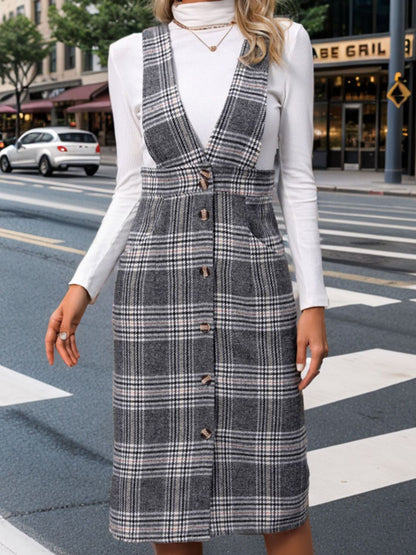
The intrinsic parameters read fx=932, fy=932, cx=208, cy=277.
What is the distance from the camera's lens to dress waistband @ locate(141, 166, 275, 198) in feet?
7.20

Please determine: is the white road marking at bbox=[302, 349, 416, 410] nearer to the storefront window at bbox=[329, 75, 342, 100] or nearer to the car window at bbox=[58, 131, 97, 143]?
the car window at bbox=[58, 131, 97, 143]

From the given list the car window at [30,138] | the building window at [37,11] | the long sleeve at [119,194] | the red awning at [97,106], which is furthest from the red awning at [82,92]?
the long sleeve at [119,194]

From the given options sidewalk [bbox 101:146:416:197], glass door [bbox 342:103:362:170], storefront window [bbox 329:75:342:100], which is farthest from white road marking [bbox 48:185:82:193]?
storefront window [bbox 329:75:342:100]

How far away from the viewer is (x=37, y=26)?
5928 centimetres

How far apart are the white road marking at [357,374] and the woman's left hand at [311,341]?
3.05 metres

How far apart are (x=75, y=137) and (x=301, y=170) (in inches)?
1032

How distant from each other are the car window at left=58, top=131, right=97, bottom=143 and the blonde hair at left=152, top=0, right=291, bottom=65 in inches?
1023

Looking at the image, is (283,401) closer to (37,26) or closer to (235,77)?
(235,77)

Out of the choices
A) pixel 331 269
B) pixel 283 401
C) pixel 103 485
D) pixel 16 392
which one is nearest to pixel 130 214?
pixel 283 401

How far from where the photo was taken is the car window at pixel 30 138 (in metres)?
28.5

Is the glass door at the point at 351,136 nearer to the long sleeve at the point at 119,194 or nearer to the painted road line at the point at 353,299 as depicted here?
the painted road line at the point at 353,299

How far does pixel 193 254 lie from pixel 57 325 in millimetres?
403

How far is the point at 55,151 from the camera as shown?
27.4 meters

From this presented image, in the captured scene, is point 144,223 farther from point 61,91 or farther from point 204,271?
point 61,91
